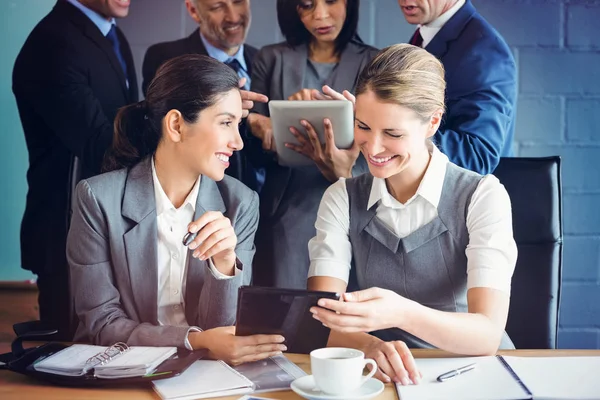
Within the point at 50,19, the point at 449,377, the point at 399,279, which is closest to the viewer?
the point at 449,377

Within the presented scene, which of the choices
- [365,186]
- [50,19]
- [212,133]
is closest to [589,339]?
[365,186]

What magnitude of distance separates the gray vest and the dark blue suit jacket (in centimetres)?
17

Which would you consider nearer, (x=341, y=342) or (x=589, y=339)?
(x=341, y=342)

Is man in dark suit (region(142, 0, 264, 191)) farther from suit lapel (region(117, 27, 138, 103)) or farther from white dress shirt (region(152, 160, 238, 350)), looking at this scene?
white dress shirt (region(152, 160, 238, 350))

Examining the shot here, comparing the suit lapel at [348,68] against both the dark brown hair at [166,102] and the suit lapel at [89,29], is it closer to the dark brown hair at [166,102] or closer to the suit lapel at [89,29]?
the dark brown hair at [166,102]

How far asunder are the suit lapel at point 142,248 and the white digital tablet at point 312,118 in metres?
0.34

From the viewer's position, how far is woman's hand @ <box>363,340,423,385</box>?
108cm

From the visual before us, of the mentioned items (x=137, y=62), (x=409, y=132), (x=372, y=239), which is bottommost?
(x=372, y=239)

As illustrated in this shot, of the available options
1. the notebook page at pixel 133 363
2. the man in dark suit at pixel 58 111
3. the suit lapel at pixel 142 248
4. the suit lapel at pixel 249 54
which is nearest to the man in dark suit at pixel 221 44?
the suit lapel at pixel 249 54

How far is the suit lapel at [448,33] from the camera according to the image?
172 centimetres

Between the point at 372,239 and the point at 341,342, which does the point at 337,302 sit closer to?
the point at 341,342

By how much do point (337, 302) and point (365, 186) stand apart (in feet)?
1.64

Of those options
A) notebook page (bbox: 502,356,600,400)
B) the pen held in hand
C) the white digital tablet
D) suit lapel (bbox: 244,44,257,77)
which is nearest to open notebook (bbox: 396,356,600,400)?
notebook page (bbox: 502,356,600,400)

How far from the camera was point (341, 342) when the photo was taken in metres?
1.35
